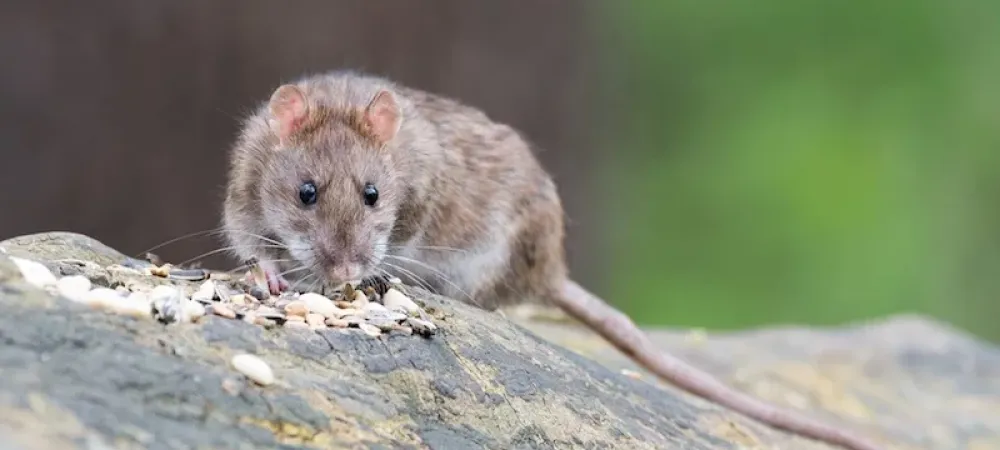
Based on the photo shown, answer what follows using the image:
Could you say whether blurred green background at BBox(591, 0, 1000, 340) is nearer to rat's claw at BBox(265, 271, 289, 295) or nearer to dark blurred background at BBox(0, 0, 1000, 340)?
dark blurred background at BBox(0, 0, 1000, 340)

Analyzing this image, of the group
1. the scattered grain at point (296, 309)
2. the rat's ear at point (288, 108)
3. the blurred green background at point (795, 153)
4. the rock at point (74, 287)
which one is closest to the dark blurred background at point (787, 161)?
the blurred green background at point (795, 153)

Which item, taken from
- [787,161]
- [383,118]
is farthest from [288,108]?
[787,161]

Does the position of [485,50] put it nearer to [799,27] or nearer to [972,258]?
[799,27]

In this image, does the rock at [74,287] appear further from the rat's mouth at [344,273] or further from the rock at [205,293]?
the rat's mouth at [344,273]

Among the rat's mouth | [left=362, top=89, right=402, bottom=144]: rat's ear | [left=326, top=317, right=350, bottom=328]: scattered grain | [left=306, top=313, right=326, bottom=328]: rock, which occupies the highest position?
[left=362, top=89, right=402, bottom=144]: rat's ear

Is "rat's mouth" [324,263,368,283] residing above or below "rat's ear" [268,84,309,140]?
below

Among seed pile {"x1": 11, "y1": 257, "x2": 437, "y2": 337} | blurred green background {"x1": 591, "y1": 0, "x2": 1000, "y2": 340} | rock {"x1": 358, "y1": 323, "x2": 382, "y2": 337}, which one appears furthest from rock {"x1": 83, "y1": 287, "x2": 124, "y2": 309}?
blurred green background {"x1": 591, "y1": 0, "x2": 1000, "y2": 340}
